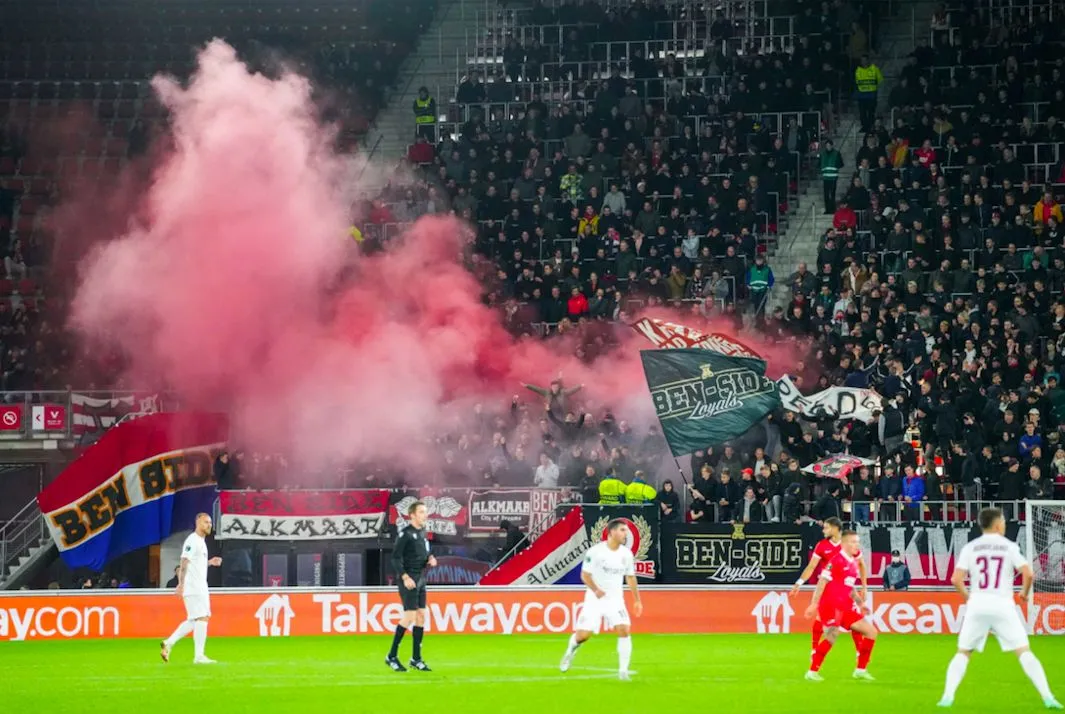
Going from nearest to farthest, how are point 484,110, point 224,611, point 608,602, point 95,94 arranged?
1. point 608,602
2. point 224,611
3. point 484,110
4. point 95,94

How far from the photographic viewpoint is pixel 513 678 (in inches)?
722

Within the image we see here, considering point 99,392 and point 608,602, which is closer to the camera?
point 608,602

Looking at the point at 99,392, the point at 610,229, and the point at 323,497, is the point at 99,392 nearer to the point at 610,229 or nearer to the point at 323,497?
the point at 323,497

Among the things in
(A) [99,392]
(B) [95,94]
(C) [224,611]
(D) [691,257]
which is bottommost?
(C) [224,611]

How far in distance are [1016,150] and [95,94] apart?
2395 centimetres

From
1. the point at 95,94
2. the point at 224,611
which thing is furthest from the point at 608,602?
the point at 95,94

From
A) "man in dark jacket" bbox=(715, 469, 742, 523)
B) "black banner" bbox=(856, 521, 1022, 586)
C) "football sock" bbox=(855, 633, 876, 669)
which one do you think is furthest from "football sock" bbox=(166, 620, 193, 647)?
"black banner" bbox=(856, 521, 1022, 586)

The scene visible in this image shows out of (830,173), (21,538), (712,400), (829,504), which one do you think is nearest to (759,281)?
(830,173)

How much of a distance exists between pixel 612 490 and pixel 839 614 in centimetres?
1061

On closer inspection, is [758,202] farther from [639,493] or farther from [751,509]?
[639,493]

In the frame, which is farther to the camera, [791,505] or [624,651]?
[791,505]

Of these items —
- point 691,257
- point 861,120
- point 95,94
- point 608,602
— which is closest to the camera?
point 608,602

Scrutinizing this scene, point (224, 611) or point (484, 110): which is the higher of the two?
point (484, 110)

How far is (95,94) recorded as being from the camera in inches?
1698
